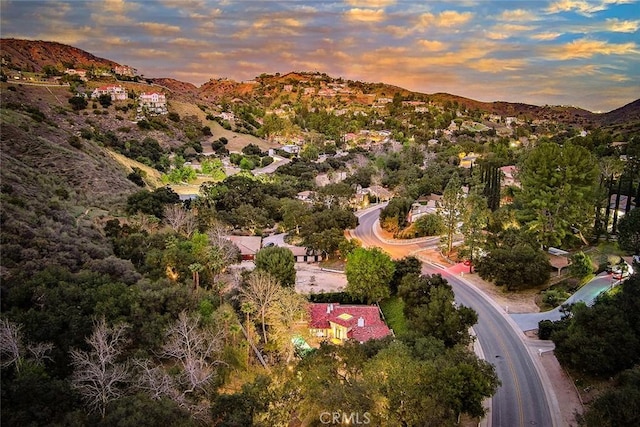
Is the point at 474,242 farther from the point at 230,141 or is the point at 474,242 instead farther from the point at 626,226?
the point at 230,141

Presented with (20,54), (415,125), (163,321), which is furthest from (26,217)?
(415,125)

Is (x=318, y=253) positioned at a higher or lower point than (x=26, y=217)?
lower

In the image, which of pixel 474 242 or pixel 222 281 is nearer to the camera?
pixel 222 281

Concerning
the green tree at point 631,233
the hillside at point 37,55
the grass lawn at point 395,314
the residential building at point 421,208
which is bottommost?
the grass lawn at point 395,314

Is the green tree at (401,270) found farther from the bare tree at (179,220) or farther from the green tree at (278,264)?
the bare tree at (179,220)

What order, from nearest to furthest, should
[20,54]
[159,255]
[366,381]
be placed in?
[366,381] → [159,255] → [20,54]

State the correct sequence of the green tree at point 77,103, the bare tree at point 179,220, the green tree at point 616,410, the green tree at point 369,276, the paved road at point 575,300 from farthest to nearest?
the green tree at point 77,103
the bare tree at point 179,220
the green tree at point 369,276
the paved road at point 575,300
the green tree at point 616,410

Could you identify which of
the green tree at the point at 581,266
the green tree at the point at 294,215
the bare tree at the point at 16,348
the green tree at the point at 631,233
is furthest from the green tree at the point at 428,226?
the bare tree at the point at 16,348
